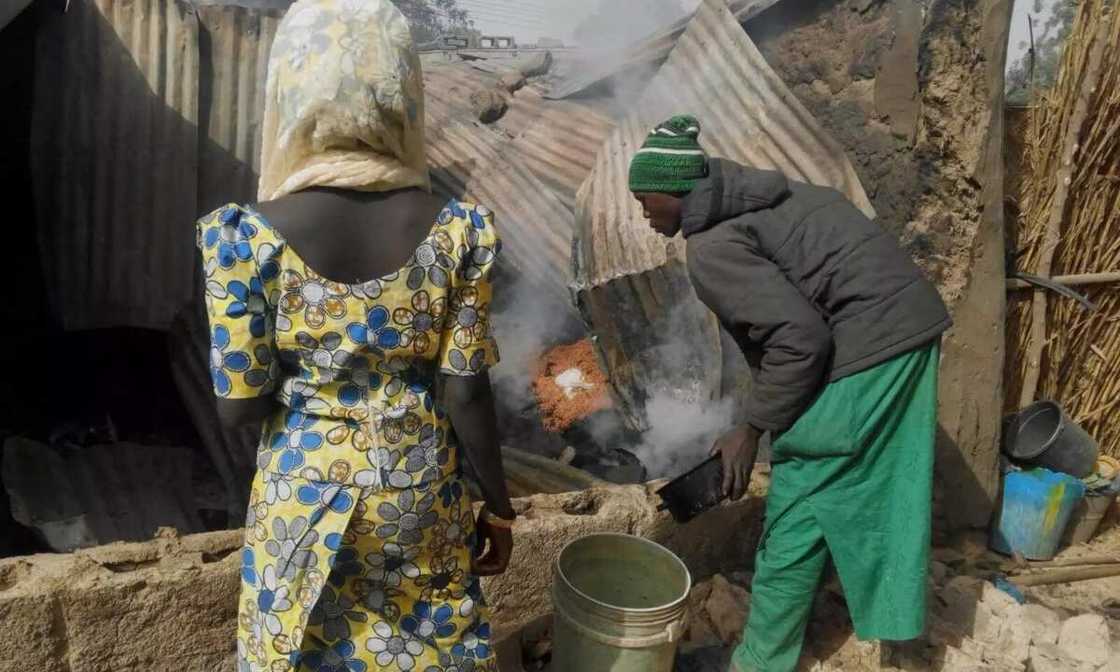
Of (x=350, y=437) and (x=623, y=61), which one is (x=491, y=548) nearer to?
(x=350, y=437)

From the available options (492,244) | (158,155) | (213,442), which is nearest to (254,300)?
(492,244)

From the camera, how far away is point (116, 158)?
16.2 ft

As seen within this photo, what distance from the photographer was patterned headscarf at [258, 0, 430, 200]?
59.8 inches

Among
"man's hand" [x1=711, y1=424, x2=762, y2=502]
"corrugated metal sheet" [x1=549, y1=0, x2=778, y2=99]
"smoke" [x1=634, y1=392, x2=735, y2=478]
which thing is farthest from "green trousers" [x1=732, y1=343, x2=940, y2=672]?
"corrugated metal sheet" [x1=549, y1=0, x2=778, y2=99]

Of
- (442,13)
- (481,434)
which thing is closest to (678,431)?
(481,434)

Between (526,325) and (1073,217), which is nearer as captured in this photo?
(1073,217)

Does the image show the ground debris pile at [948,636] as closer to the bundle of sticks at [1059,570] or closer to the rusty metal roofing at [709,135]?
the bundle of sticks at [1059,570]

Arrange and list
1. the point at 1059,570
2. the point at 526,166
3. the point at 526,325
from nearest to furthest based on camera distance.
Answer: the point at 1059,570
the point at 526,325
the point at 526,166

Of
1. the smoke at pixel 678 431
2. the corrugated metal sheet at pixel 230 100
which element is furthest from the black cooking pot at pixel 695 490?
the corrugated metal sheet at pixel 230 100

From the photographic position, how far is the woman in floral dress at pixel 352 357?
155cm

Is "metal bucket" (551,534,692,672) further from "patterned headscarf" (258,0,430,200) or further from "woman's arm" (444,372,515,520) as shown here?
"patterned headscarf" (258,0,430,200)

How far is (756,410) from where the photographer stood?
2.52 m

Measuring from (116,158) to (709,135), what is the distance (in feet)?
12.1

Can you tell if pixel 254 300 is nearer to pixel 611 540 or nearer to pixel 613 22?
pixel 611 540
